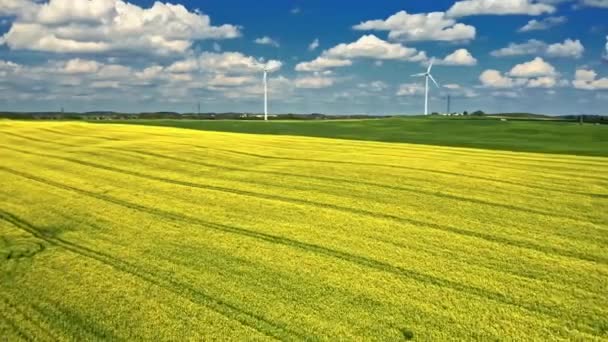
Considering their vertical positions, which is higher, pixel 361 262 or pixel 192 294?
pixel 361 262

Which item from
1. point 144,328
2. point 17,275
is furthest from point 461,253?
point 17,275

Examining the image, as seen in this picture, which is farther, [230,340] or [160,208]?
[160,208]

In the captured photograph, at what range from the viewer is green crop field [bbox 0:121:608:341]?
7.32 m

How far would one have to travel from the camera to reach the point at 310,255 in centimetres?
1004

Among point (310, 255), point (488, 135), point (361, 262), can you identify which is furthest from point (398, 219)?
point (488, 135)

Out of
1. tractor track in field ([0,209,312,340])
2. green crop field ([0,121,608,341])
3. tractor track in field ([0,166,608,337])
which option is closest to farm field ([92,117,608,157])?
green crop field ([0,121,608,341])

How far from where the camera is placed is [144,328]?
7277 millimetres

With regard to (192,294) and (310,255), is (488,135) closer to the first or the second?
(310,255)

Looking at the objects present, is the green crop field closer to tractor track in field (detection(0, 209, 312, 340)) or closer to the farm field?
tractor track in field (detection(0, 209, 312, 340))

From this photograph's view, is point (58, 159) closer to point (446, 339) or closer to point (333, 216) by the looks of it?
point (333, 216)

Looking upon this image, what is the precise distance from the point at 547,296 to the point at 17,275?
8881mm

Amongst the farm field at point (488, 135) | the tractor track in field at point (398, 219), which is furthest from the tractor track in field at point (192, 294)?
the farm field at point (488, 135)

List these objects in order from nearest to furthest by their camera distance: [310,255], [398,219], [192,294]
Result: [192,294] < [310,255] < [398,219]

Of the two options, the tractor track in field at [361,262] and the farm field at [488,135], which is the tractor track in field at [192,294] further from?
the farm field at [488,135]
